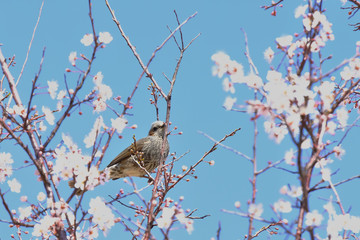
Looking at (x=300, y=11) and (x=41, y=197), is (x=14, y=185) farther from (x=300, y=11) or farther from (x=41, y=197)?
(x=300, y=11)

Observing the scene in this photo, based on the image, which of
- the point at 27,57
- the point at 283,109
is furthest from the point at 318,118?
the point at 27,57

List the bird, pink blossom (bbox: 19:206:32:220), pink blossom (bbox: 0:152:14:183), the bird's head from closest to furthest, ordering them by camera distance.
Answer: pink blossom (bbox: 19:206:32:220) → pink blossom (bbox: 0:152:14:183) → the bird → the bird's head

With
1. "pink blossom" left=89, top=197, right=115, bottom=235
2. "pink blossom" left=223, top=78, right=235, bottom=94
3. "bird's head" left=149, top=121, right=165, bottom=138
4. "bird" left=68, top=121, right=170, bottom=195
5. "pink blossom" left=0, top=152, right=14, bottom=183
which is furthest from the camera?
"bird's head" left=149, top=121, right=165, bottom=138

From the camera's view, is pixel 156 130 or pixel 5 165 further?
pixel 156 130

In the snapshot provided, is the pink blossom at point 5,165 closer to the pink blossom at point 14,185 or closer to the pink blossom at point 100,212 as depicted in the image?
the pink blossom at point 14,185

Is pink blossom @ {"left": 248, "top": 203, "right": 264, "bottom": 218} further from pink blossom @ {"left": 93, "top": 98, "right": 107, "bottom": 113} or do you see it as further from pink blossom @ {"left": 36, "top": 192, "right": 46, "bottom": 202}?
pink blossom @ {"left": 36, "top": 192, "right": 46, "bottom": 202}

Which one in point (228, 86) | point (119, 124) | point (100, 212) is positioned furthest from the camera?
point (119, 124)

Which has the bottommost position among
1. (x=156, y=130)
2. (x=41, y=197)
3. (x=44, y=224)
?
(x=44, y=224)

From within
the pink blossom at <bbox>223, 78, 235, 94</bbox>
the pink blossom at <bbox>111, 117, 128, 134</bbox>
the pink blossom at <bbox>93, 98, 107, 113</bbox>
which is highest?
the pink blossom at <bbox>93, 98, 107, 113</bbox>

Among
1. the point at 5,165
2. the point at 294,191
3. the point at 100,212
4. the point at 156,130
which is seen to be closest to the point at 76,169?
the point at 100,212

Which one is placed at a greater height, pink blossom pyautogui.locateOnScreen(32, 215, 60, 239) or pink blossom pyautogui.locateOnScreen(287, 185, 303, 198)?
pink blossom pyautogui.locateOnScreen(32, 215, 60, 239)

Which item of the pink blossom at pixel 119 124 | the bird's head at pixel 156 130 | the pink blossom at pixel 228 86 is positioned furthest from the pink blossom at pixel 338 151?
the bird's head at pixel 156 130

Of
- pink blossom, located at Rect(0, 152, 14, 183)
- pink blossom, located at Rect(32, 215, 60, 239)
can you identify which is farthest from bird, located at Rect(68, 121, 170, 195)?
pink blossom, located at Rect(32, 215, 60, 239)

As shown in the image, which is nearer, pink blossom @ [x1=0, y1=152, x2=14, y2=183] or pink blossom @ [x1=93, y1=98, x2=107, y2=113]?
pink blossom @ [x1=93, y1=98, x2=107, y2=113]
